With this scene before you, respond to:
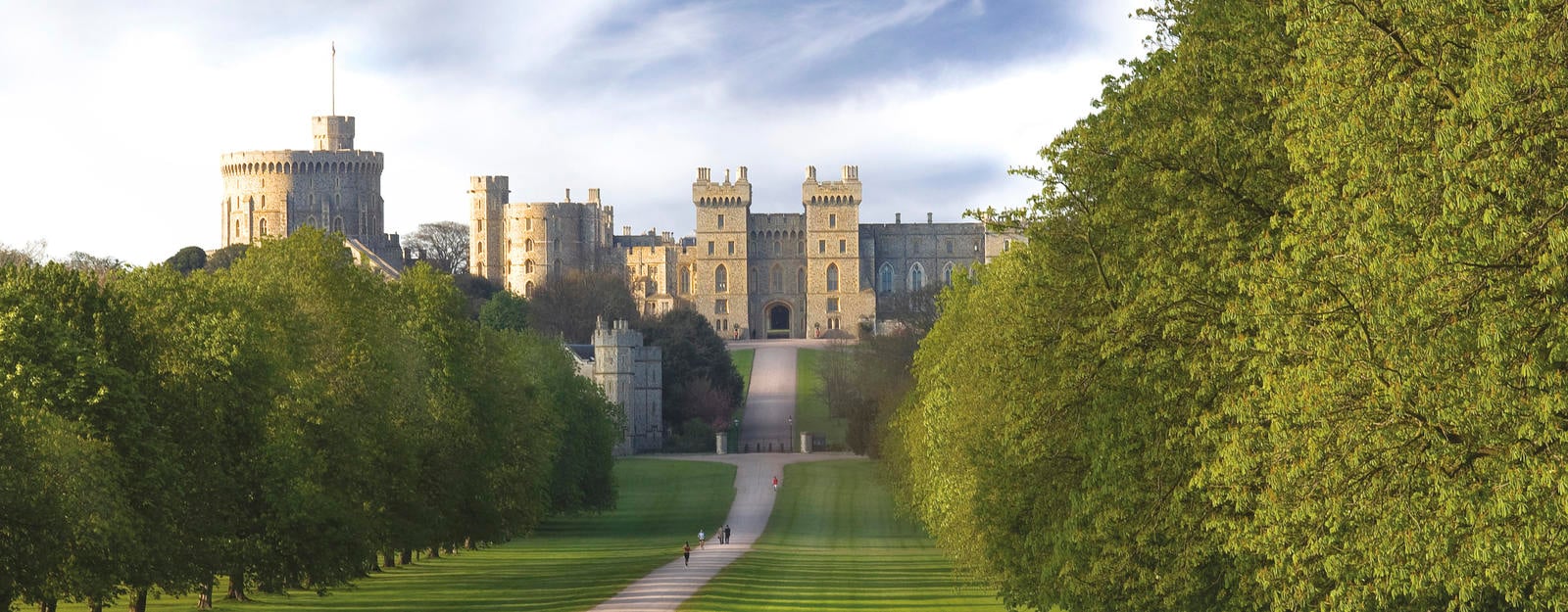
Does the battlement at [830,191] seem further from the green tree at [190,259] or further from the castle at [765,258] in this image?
the green tree at [190,259]

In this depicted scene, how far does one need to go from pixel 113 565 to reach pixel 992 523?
1047 cm

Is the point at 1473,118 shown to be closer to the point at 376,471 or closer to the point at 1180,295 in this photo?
the point at 1180,295

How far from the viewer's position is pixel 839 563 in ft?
133

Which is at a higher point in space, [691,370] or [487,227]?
[487,227]

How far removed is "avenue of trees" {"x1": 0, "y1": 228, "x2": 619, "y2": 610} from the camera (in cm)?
2170

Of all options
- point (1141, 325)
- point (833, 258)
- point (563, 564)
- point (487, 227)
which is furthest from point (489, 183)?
point (1141, 325)

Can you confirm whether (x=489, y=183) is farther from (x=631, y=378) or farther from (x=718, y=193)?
(x=631, y=378)

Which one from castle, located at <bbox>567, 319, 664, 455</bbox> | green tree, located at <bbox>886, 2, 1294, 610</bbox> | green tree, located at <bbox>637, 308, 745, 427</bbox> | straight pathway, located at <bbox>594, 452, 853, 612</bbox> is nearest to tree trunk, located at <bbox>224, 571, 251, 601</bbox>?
straight pathway, located at <bbox>594, 452, 853, 612</bbox>

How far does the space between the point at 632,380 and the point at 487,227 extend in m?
62.7

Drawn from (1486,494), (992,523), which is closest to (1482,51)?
(1486,494)

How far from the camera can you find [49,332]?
76.0ft

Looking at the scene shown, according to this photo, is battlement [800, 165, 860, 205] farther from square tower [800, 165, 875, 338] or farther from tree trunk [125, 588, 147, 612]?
tree trunk [125, 588, 147, 612]

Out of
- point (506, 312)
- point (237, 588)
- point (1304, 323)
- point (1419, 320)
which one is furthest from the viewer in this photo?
point (506, 312)

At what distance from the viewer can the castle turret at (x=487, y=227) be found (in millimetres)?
143875
